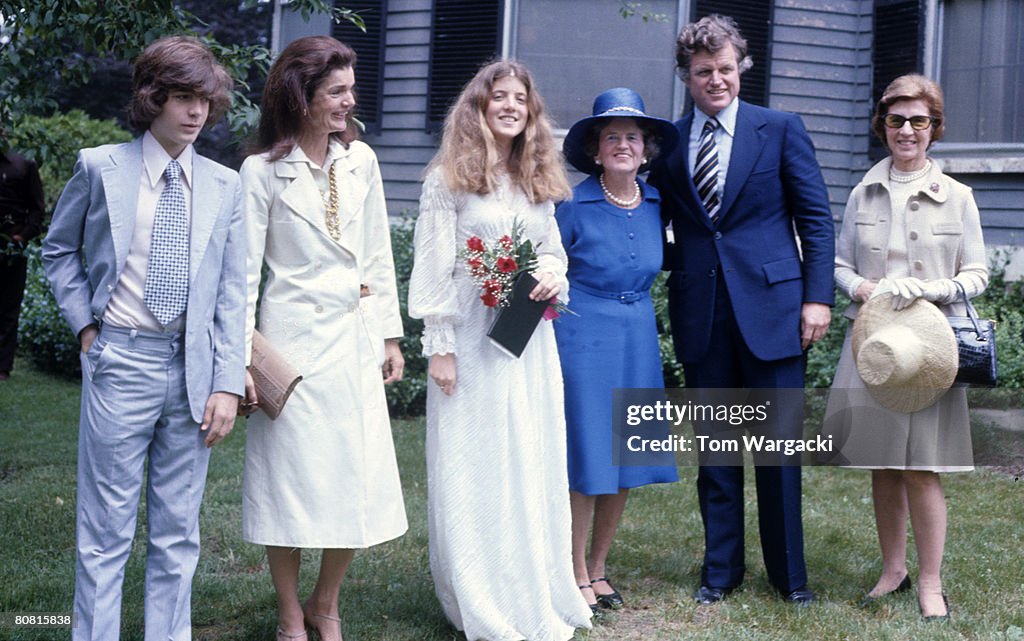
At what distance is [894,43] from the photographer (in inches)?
361

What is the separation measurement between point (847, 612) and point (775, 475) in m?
0.59

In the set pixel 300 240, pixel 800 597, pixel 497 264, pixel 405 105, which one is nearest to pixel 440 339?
pixel 497 264

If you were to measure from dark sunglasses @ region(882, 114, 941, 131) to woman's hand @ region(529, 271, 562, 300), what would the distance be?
1.52 meters

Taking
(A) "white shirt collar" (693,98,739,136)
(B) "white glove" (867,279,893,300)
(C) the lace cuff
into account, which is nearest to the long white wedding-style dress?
(C) the lace cuff

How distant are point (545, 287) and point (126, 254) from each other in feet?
4.71

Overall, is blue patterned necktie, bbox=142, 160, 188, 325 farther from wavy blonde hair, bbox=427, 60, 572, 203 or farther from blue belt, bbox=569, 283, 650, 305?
blue belt, bbox=569, 283, 650, 305

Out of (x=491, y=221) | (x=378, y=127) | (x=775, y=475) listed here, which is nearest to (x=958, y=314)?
(x=775, y=475)

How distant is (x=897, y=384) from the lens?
4324mm

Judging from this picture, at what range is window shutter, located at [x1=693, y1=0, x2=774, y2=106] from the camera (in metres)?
9.30

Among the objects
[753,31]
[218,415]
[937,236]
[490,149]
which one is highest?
[753,31]

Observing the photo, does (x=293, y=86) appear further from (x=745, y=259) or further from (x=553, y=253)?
(x=745, y=259)

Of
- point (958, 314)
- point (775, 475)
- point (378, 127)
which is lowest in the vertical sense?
point (775, 475)

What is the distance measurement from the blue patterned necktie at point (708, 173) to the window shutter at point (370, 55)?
18.6ft

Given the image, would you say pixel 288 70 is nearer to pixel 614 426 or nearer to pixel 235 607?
pixel 614 426
